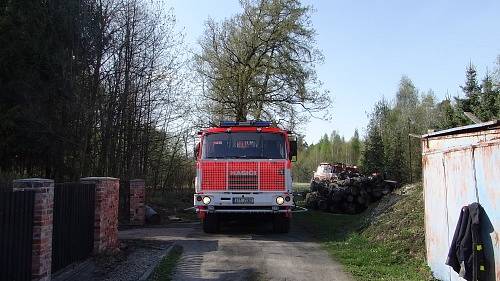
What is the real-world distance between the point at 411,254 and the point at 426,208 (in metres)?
1.46

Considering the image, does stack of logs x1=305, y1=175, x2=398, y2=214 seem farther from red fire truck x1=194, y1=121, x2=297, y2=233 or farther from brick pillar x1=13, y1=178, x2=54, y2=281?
brick pillar x1=13, y1=178, x2=54, y2=281

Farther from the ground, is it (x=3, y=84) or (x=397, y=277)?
(x=3, y=84)

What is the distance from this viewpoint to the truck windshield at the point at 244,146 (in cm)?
1434

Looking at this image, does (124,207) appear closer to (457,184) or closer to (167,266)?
(167,266)

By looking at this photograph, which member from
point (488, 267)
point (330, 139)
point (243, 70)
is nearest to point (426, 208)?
point (488, 267)

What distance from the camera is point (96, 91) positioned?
2027 cm

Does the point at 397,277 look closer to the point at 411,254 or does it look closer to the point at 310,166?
the point at 411,254

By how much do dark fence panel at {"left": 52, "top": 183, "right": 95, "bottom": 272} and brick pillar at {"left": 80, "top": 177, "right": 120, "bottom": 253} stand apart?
0.11 m

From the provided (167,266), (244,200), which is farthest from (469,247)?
(244,200)

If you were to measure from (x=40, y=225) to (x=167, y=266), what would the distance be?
2994mm

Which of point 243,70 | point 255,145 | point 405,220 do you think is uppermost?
point 243,70

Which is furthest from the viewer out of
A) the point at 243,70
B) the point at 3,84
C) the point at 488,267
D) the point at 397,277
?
the point at 243,70

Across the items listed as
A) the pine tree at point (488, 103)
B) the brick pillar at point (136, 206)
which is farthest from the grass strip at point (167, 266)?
the pine tree at point (488, 103)

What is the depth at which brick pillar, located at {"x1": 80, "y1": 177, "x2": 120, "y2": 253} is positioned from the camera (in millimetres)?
10836
